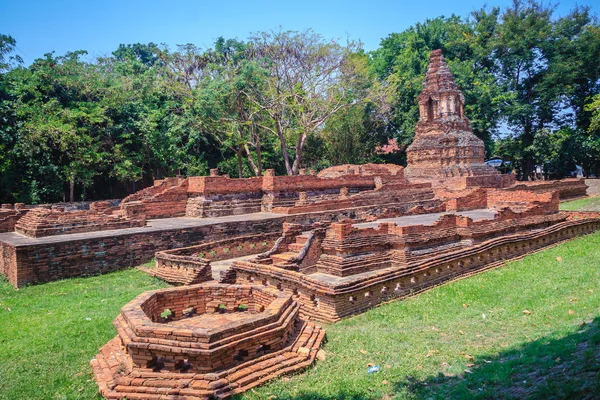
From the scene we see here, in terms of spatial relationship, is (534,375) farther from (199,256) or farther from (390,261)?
(199,256)

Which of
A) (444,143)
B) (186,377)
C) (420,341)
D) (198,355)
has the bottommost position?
(420,341)

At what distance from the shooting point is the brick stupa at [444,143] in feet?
80.0

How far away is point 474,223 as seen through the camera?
42.5ft

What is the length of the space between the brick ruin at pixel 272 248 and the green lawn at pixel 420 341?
1.54 feet

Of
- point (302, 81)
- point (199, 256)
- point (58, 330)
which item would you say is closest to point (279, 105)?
point (302, 81)

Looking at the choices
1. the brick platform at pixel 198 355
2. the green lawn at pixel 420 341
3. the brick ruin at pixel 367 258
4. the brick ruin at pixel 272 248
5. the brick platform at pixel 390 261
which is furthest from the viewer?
the brick ruin at pixel 367 258

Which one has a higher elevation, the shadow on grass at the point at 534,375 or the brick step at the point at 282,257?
the brick step at the point at 282,257

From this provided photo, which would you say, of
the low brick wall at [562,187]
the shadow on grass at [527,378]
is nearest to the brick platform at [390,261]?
the shadow on grass at [527,378]

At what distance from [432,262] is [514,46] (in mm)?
26370

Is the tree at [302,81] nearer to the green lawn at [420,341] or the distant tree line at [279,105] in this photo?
the distant tree line at [279,105]

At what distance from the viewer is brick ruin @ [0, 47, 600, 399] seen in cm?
532

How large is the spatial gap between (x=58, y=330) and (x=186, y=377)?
3.85 m

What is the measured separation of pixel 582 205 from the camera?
21.7 metres

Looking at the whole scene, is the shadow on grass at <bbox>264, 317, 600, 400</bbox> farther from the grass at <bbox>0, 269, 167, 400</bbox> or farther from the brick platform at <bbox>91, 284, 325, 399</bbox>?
the grass at <bbox>0, 269, 167, 400</bbox>
